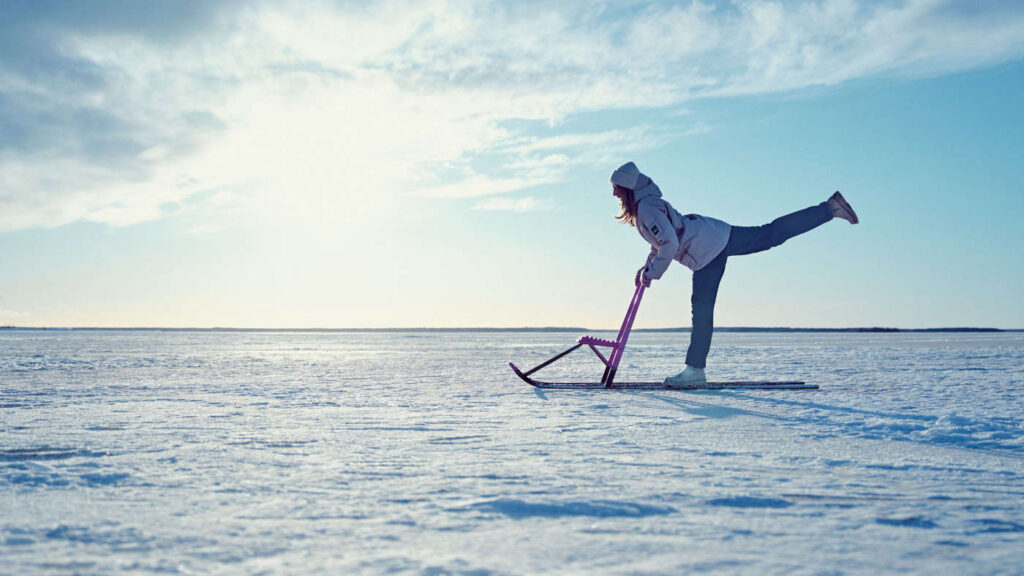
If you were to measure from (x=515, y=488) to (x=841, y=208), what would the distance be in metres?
4.32

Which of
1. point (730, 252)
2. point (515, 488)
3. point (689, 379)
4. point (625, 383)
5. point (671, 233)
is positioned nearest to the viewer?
point (515, 488)

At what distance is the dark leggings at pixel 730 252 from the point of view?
5.48 meters

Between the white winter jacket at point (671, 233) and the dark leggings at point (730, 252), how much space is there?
100 mm

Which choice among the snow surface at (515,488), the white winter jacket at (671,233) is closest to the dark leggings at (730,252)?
the white winter jacket at (671,233)

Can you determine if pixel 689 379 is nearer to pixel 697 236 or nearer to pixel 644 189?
pixel 697 236

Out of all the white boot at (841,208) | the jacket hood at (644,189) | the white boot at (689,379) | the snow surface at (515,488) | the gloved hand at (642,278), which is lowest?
the snow surface at (515,488)

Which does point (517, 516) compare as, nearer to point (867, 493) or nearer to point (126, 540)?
point (126, 540)

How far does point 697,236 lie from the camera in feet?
18.0

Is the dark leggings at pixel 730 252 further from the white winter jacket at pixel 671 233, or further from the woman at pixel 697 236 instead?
the white winter jacket at pixel 671 233

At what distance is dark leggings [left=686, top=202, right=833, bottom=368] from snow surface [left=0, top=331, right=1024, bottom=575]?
127 centimetres

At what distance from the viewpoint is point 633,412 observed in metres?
3.90

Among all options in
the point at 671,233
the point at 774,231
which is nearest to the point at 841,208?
the point at 774,231

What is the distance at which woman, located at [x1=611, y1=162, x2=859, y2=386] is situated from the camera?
534 cm

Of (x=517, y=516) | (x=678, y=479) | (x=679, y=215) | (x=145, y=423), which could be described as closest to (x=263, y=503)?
(x=517, y=516)
